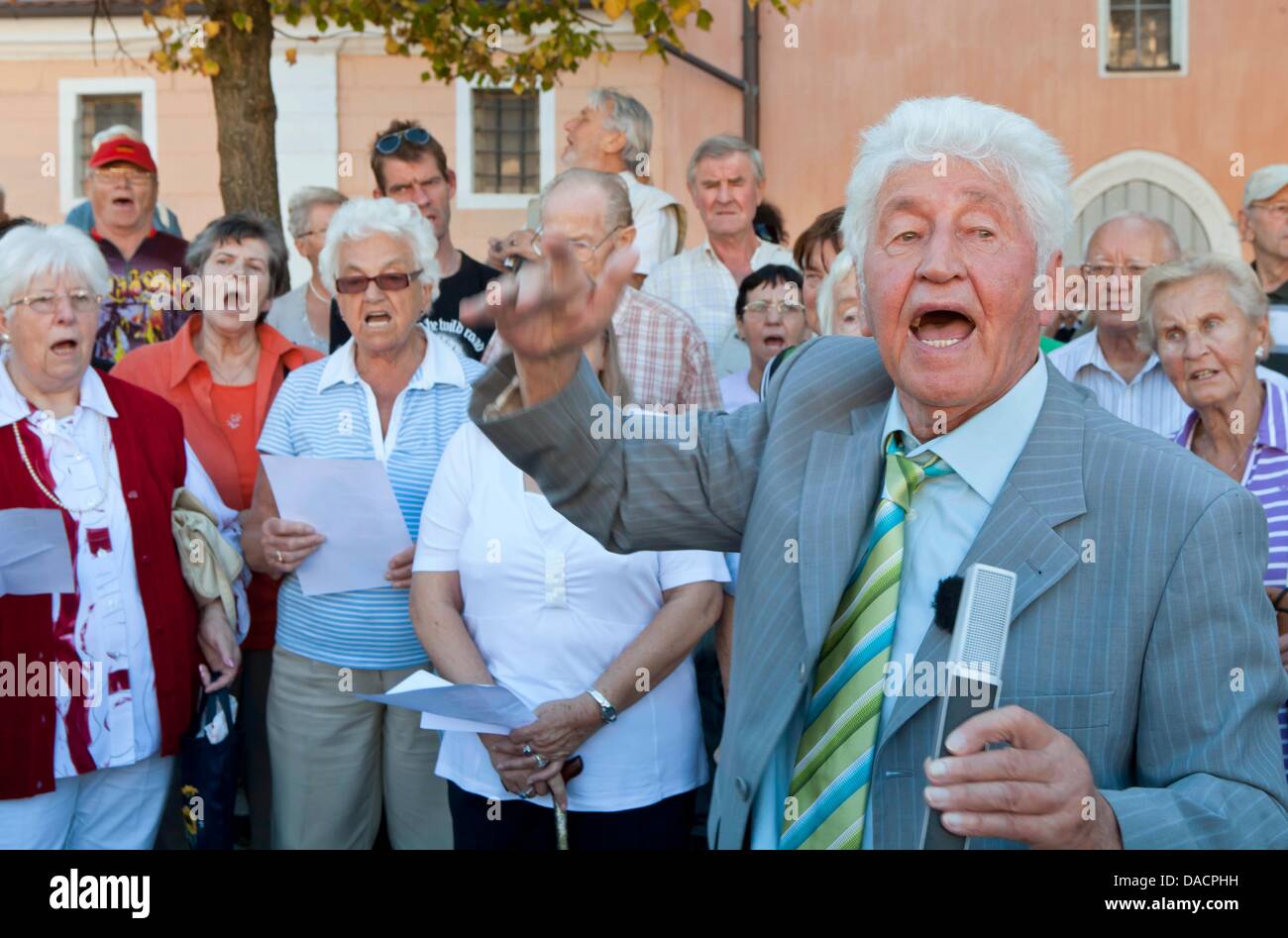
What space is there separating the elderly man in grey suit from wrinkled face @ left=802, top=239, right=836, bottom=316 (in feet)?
11.4

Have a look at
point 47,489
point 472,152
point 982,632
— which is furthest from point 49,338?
point 472,152

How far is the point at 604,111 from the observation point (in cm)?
666

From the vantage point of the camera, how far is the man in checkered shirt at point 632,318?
14.8ft

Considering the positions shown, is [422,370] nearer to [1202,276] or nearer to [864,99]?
[1202,276]

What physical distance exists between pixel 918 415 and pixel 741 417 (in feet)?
1.12

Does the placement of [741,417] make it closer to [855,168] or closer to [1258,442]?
[855,168]

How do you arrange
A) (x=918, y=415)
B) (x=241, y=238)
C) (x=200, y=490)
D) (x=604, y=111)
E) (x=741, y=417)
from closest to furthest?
(x=918, y=415) < (x=741, y=417) < (x=200, y=490) < (x=241, y=238) < (x=604, y=111)

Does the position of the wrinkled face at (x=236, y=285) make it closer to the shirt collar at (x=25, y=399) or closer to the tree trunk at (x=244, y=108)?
the shirt collar at (x=25, y=399)

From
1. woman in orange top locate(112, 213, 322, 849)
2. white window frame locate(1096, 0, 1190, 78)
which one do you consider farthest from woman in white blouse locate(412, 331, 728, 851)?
white window frame locate(1096, 0, 1190, 78)

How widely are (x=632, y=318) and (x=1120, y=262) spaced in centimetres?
207

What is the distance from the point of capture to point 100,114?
59.0 ft

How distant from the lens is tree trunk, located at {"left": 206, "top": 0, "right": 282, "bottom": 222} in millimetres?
8492

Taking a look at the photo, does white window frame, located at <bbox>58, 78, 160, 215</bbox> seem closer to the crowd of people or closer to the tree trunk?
the tree trunk

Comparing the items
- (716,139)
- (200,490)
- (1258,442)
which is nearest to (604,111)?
(716,139)
